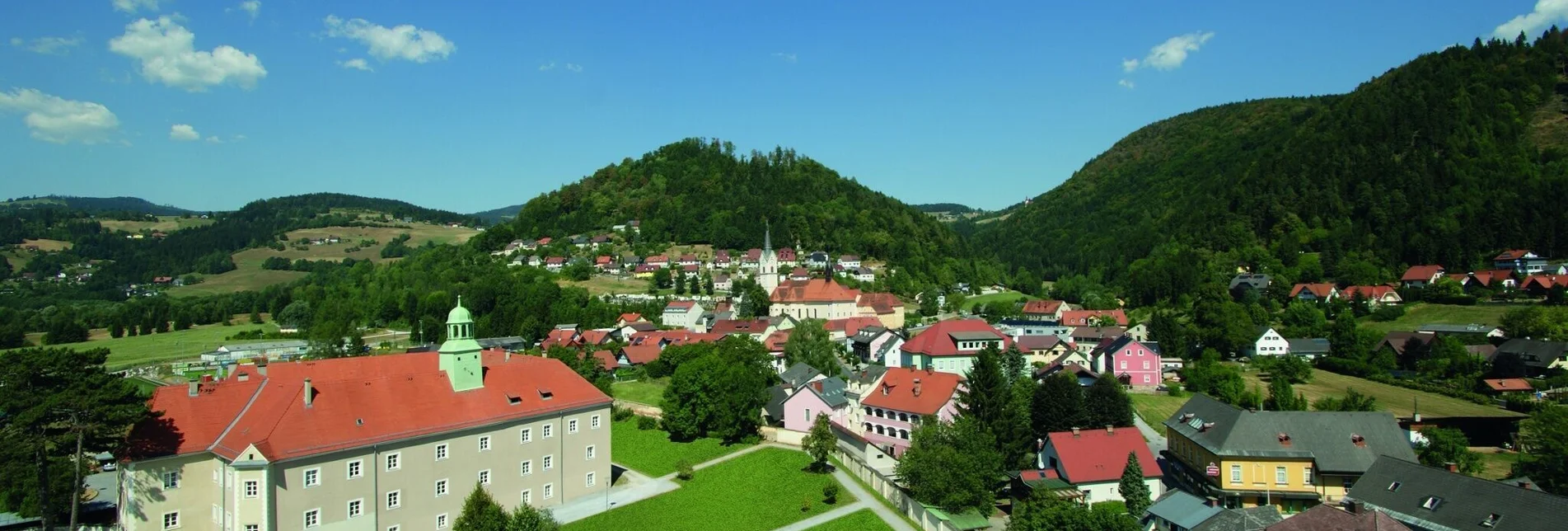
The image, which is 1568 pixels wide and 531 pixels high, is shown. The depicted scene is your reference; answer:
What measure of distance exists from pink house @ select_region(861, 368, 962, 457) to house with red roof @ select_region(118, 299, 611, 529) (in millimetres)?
14728

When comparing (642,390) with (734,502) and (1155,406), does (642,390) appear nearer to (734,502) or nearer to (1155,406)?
(734,502)

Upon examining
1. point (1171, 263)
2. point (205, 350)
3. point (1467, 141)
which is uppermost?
point (1467, 141)

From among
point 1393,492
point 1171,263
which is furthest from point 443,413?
point 1171,263

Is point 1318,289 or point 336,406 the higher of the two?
point 1318,289

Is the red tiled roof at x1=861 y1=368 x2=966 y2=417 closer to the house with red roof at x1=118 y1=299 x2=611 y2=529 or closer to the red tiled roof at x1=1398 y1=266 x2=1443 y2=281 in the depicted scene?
the house with red roof at x1=118 y1=299 x2=611 y2=529

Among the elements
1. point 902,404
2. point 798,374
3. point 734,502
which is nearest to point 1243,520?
point 734,502

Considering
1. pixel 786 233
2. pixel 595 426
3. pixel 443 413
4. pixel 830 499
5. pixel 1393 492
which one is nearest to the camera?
pixel 1393 492

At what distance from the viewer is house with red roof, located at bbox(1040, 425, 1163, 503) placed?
3278 cm

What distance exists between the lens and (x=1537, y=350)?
173 feet

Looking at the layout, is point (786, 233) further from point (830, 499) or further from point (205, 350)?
point (830, 499)

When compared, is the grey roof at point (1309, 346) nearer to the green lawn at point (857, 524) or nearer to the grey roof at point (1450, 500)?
the grey roof at point (1450, 500)

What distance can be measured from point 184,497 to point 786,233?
113436 mm

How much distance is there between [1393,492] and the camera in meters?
26.2

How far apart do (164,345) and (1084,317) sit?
10406 centimetres
